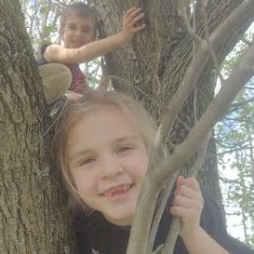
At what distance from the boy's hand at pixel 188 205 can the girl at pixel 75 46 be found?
0.57 m

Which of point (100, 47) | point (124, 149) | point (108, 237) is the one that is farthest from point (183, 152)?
point (100, 47)

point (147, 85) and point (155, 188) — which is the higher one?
point (147, 85)

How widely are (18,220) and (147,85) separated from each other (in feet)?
3.59

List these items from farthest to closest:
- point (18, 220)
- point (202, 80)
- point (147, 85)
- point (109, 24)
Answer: point (109, 24) < point (147, 85) < point (202, 80) < point (18, 220)

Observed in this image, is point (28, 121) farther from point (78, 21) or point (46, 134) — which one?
point (78, 21)

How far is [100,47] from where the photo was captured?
8.04ft

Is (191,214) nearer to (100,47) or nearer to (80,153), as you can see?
(80,153)

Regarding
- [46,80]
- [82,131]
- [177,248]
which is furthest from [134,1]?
[177,248]

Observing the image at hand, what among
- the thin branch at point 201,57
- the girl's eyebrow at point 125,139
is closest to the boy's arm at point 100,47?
the girl's eyebrow at point 125,139

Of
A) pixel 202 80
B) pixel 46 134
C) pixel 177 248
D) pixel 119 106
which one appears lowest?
pixel 177 248

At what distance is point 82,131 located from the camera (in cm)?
153

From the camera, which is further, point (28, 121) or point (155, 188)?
point (28, 121)

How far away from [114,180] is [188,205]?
223 mm

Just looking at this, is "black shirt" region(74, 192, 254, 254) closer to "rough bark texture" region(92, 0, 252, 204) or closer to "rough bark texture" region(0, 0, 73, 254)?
"rough bark texture" region(0, 0, 73, 254)
